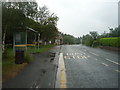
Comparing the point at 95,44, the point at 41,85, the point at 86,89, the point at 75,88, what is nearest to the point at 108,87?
the point at 86,89

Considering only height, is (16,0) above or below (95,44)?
above

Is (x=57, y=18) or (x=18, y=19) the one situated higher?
(x=57, y=18)

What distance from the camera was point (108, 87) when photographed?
4684 millimetres

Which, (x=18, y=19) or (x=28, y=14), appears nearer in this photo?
(x=18, y=19)

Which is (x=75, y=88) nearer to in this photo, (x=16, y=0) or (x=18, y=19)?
(x=18, y=19)

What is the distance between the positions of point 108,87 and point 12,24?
7451 millimetres

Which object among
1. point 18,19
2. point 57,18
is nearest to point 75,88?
point 18,19

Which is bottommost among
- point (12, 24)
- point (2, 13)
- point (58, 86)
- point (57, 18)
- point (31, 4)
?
point (58, 86)

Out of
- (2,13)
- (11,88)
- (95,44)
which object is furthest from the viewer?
(95,44)

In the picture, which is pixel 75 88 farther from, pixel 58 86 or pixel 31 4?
pixel 31 4

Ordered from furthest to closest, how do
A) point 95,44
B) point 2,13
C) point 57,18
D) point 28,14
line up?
point 95,44 → point 57,18 → point 28,14 → point 2,13

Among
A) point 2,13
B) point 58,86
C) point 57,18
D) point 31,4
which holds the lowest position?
point 58,86

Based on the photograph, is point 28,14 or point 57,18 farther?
point 57,18

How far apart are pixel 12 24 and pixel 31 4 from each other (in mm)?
1953
